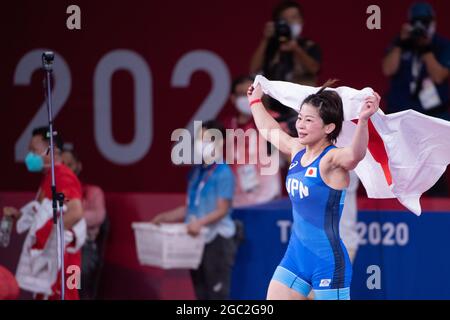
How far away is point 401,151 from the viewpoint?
7.87 meters

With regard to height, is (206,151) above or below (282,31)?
below

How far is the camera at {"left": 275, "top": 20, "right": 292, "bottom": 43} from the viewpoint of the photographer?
387 inches

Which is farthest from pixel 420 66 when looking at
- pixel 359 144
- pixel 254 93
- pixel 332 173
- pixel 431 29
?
pixel 359 144

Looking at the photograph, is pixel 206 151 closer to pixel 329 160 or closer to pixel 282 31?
pixel 282 31

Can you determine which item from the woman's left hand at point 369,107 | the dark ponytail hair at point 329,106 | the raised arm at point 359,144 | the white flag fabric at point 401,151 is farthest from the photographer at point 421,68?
the woman's left hand at point 369,107

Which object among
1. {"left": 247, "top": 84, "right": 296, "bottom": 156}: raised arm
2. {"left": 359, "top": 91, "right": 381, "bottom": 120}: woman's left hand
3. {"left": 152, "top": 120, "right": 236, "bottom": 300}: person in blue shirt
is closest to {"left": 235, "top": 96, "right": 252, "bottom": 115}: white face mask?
{"left": 152, "top": 120, "right": 236, "bottom": 300}: person in blue shirt

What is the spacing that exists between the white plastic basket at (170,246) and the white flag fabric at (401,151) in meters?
2.03

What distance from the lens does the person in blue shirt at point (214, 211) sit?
977cm

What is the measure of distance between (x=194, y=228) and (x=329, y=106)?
101 inches

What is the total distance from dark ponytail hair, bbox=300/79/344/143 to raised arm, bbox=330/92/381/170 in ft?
0.62

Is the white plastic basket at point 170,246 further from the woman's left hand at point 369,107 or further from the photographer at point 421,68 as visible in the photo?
the woman's left hand at point 369,107

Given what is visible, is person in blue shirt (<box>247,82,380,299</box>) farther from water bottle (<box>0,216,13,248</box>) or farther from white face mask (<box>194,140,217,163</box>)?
water bottle (<box>0,216,13,248</box>)
